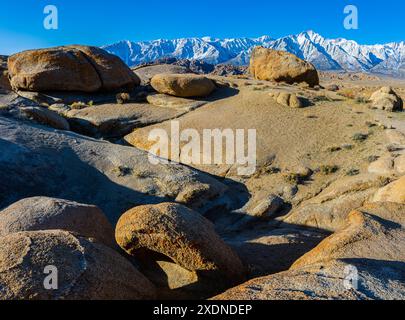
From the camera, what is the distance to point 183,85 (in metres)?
23.5

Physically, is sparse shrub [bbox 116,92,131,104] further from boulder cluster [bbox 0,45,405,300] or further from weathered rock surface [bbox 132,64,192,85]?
weathered rock surface [bbox 132,64,192,85]

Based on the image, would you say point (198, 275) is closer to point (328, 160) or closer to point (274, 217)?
point (274, 217)

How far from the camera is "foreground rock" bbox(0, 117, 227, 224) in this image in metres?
12.8

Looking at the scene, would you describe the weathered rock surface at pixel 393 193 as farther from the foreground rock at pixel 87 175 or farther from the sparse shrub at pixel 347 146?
the foreground rock at pixel 87 175

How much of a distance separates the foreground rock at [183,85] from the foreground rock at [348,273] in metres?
17.1

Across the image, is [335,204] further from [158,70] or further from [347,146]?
[158,70]

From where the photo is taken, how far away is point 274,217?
13133mm

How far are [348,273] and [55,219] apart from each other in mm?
5617

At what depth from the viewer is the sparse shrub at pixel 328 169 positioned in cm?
1517

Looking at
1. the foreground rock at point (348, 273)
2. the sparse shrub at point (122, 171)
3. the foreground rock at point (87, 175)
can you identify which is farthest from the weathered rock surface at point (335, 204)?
the sparse shrub at point (122, 171)

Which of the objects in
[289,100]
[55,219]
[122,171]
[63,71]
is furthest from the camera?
[63,71]

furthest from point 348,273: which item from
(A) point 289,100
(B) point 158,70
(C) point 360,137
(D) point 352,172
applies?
(B) point 158,70

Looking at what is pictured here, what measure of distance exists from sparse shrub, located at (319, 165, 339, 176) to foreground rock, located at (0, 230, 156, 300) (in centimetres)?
1071
